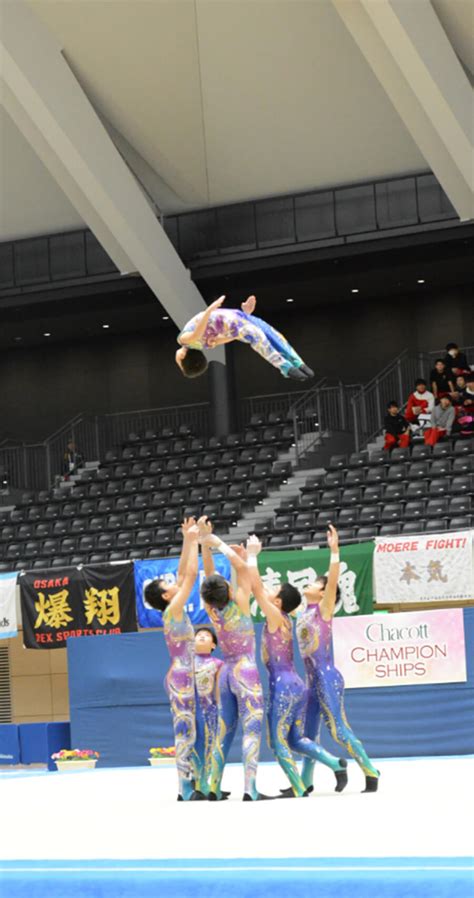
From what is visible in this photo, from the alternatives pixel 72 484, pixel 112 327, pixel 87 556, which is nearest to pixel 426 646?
pixel 87 556

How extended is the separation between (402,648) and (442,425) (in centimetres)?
845

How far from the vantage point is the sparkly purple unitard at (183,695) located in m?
9.15

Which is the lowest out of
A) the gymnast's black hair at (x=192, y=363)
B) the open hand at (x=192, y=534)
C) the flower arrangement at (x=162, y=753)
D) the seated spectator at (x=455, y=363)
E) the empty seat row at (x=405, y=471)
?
the flower arrangement at (x=162, y=753)

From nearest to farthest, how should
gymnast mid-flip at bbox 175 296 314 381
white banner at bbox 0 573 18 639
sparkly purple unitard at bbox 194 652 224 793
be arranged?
1. gymnast mid-flip at bbox 175 296 314 381
2. sparkly purple unitard at bbox 194 652 224 793
3. white banner at bbox 0 573 18 639

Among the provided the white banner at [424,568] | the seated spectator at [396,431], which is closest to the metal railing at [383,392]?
the seated spectator at [396,431]

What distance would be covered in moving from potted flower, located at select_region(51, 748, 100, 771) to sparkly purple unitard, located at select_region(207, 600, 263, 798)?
634 centimetres

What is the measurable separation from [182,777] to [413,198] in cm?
1625

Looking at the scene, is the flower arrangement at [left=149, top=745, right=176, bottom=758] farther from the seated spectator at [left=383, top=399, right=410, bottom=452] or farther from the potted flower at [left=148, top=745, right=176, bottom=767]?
the seated spectator at [left=383, top=399, right=410, bottom=452]

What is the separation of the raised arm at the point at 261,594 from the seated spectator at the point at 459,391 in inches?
530

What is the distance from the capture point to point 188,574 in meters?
9.06

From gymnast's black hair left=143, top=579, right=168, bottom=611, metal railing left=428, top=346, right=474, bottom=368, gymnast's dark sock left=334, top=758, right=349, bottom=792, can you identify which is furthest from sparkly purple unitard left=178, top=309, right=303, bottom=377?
metal railing left=428, top=346, right=474, bottom=368

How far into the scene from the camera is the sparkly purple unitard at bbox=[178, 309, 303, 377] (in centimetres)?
902

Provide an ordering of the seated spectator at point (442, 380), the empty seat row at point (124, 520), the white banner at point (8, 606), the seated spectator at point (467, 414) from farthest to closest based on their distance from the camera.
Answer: the empty seat row at point (124, 520)
the seated spectator at point (442, 380)
the seated spectator at point (467, 414)
the white banner at point (8, 606)

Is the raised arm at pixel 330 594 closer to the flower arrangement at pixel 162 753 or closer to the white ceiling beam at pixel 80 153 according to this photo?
the flower arrangement at pixel 162 753
